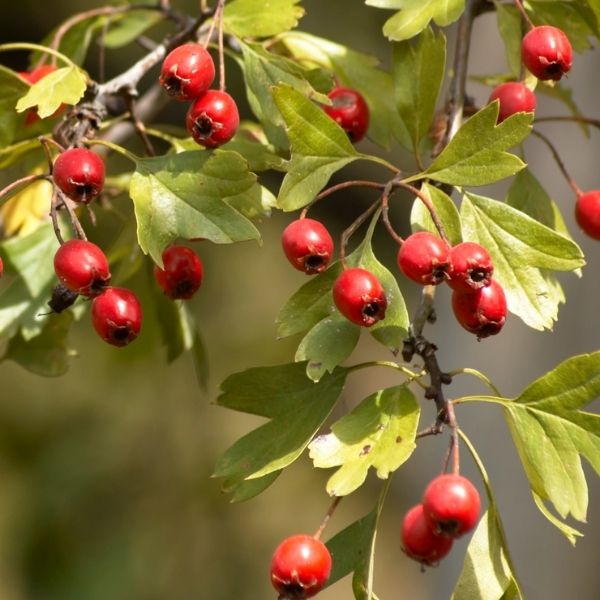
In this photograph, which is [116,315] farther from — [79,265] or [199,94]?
[199,94]

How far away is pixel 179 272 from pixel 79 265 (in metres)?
0.14

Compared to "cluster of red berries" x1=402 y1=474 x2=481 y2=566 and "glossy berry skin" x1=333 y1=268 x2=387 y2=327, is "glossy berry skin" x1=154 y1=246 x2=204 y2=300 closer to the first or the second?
"glossy berry skin" x1=333 y1=268 x2=387 y2=327

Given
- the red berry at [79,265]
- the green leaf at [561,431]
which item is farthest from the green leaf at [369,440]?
the red berry at [79,265]

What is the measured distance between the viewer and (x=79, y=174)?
886 millimetres

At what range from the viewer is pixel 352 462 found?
0.89m

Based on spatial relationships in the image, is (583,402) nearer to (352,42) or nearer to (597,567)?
(597,567)

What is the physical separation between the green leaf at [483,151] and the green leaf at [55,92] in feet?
1.08

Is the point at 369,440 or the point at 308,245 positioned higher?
the point at 308,245

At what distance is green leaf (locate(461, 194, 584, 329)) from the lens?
3.08 feet

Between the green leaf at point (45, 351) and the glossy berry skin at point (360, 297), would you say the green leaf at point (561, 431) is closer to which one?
the glossy berry skin at point (360, 297)

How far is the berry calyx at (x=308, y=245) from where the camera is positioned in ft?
2.95

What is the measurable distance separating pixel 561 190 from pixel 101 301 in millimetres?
1398

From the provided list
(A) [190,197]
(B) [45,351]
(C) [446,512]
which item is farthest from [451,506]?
(B) [45,351]

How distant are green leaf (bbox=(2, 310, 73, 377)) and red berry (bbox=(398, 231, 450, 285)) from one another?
54cm
